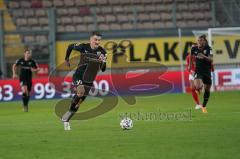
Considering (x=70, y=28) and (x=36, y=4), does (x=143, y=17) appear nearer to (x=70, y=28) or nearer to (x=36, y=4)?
(x=70, y=28)

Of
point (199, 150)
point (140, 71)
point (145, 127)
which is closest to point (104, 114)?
point (145, 127)

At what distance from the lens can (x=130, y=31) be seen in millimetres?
36625

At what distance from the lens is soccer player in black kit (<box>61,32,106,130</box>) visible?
16.5m

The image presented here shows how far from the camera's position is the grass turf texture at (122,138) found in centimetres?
1167

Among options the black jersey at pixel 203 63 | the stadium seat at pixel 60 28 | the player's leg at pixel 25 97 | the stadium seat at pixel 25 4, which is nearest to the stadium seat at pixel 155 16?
the stadium seat at pixel 60 28

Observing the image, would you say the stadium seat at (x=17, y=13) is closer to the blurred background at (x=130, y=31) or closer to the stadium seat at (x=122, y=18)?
the blurred background at (x=130, y=31)

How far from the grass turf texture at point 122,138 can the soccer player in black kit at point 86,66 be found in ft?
2.39

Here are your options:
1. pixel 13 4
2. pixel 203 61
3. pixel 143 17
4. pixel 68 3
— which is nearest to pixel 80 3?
pixel 68 3

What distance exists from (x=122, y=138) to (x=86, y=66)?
3.37 metres

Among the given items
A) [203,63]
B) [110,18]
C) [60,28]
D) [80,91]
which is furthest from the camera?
[110,18]

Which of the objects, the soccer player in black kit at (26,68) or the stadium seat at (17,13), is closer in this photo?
the soccer player in black kit at (26,68)

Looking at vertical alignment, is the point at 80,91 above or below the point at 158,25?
above

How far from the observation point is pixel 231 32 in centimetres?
3628

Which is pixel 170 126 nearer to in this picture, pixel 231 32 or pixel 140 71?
pixel 140 71
